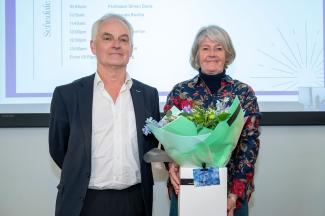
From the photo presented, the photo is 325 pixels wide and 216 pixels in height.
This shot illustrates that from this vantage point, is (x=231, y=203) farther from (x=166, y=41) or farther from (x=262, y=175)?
(x=166, y=41)

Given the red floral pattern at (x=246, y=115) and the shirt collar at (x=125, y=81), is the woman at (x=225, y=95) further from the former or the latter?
the shirt collar at (x=125, y=81)

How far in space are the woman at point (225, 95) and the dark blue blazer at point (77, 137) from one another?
0.44 ft

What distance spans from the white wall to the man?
746mm

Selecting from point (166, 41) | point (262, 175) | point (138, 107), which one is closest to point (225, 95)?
point (138, 107)

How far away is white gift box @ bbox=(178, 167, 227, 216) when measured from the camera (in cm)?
121

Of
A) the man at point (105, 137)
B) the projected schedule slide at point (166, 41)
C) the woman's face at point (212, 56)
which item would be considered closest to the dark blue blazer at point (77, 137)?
the man at point (105, 137)

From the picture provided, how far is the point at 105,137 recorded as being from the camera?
1539 mm

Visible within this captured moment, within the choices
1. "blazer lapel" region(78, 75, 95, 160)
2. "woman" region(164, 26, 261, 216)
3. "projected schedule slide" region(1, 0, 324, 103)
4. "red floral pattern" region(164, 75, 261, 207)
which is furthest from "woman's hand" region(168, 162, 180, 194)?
"projected schedule slide" region(1, 0, 324, 103)

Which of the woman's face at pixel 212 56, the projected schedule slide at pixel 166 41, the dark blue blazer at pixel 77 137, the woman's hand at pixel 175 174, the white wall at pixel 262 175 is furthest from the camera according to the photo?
the white wall at pixel 262 175

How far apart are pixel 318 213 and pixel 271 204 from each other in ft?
1.16

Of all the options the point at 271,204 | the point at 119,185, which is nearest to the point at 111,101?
the point at 119,185

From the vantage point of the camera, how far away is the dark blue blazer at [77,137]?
1487mm

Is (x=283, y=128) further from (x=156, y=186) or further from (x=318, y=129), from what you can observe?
(x=156, y=186)

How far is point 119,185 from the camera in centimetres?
152
